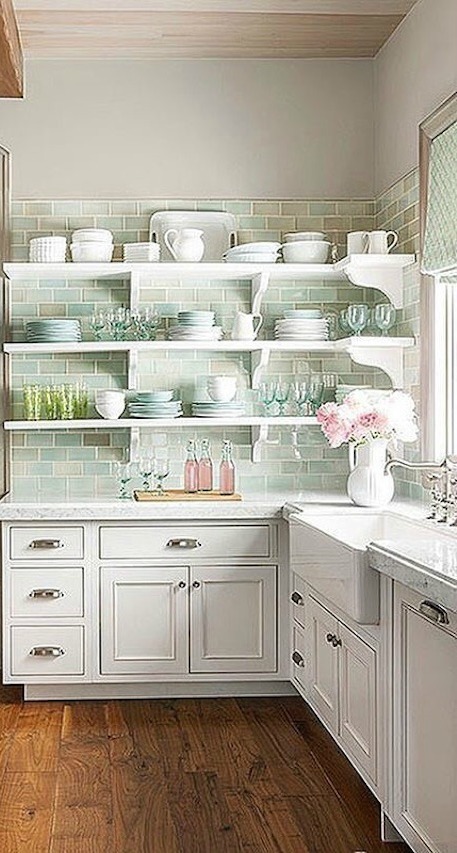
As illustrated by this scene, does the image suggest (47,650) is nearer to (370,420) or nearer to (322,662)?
(322,662)

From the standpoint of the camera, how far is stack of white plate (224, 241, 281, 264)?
563 cm

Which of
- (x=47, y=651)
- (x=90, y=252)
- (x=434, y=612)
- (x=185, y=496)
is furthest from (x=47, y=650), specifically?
(x=434, y=612)

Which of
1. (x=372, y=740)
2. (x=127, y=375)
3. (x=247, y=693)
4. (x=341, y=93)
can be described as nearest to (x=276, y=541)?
(x=247, y=693)

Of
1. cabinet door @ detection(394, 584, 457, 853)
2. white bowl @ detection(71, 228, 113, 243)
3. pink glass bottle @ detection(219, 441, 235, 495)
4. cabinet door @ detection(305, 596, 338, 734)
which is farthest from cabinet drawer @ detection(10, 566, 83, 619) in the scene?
cabinet door @ detection(394, 584, 457, 853)

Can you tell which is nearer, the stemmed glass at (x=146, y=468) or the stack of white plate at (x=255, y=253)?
the stack of white plate at (x=255, y=253)

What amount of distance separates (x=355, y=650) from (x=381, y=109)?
9.41 ft

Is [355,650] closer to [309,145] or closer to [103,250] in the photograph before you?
[103,250]

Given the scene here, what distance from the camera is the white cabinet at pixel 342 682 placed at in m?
3.72

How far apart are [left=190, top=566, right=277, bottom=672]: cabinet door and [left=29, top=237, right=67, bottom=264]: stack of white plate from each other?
1539 mm

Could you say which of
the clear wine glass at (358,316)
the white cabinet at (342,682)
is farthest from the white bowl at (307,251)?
the white cabinet at (342,682)

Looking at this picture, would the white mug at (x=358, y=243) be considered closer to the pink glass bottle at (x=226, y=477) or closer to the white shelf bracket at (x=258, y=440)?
the white shelf bracket at (x=258, y=440)

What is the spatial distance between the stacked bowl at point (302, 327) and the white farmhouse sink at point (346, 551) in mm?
994

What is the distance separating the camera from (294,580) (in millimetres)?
5125

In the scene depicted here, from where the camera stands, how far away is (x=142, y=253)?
5641 mm
